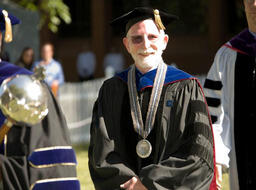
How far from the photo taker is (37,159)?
3.56 m

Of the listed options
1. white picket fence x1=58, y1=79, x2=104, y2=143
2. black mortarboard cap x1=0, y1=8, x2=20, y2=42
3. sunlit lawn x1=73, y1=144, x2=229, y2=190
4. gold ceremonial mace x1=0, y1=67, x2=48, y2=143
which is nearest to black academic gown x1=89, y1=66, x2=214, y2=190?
black mortarboard cap x1=0, y1=8, x2=20, y2=42

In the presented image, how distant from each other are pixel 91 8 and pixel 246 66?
53.9 feet

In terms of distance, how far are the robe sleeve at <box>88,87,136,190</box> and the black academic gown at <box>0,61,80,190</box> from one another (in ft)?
1.60

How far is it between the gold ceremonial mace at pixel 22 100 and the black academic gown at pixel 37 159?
31.3 inches

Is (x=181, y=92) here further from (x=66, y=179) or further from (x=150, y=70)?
(x=66, y=179)

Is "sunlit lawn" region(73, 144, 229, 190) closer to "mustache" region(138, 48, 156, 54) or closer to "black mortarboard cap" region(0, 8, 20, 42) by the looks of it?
"mustache" region(138, 48, 156, 54)

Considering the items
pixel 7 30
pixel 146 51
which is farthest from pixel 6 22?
pixel 146 51

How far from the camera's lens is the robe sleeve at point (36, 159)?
11.7ft

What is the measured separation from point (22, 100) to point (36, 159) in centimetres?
94

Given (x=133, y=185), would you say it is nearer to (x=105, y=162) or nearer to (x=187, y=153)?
(x=105, y=162)

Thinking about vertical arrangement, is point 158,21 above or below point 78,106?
above

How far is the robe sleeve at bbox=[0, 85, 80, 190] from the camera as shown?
11.7 ft

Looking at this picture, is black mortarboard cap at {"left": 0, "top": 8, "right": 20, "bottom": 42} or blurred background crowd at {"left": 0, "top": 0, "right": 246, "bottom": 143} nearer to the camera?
black mortarboard cap at {"left": 0, "top": 8, "right": 20, "bottom": 42}

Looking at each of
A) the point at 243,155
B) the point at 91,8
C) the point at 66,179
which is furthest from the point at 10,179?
the point at 91,8
